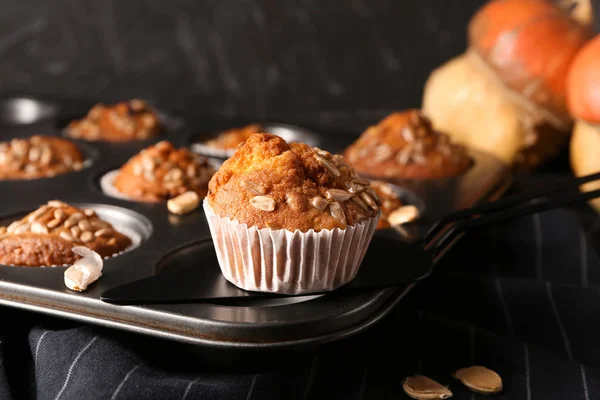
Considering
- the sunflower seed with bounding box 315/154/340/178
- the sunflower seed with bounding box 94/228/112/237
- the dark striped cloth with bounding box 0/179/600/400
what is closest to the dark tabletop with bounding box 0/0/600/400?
the dark striped cloth with bounding box 0/179/600/400

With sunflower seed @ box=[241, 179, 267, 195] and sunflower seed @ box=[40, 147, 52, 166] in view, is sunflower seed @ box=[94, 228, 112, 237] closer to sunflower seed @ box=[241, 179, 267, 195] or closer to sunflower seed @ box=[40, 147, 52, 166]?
sunflower seed @ box=[241, 179, 267, 195]

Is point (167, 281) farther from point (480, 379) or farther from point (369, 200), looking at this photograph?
point (480, 379)

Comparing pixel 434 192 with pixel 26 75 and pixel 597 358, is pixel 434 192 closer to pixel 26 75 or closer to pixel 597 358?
pixel 597 358

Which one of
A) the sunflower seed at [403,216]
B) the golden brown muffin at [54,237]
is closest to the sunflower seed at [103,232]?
the golden brown muffin at [54,237]

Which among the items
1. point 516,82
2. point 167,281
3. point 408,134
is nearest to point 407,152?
point 408,134

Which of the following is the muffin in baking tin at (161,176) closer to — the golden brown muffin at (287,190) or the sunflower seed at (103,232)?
the sunflower seed at (103,232)

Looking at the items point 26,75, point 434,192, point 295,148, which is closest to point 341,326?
point 295,148
